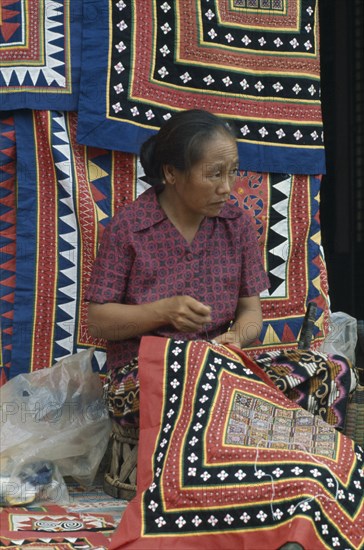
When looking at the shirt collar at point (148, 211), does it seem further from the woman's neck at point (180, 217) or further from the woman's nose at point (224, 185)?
the woman's nose at point (224, 185)

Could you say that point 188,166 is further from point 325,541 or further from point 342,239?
point 342,239

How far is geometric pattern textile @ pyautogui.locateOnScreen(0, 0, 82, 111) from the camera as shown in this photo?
12.2 feet

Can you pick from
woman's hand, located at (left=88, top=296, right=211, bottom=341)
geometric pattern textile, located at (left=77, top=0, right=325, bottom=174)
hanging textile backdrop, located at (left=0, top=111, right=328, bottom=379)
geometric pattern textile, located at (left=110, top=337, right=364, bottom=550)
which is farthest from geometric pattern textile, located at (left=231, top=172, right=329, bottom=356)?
geometric pattern textile, located at (left=110, top=337, right=364, bottom=550)

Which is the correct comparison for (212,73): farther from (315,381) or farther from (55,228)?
(315,381)

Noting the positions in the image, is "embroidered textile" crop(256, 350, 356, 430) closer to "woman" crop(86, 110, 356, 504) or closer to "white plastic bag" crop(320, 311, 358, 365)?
"woman" crop(86, 110, 356, 504)

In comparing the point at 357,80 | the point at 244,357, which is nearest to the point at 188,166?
the point at 244,357

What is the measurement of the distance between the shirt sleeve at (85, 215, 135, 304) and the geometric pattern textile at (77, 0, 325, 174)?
0.57 m

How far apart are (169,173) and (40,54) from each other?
77cm

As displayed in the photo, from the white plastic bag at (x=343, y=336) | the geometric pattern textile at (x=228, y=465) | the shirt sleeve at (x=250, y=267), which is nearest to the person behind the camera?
the geometric pattern textile at (x=228, y=465)

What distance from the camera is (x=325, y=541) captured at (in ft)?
8.40

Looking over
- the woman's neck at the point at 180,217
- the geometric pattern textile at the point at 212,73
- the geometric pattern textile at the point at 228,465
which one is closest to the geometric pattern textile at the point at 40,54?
the geometric pattern textile at the point at 212,73

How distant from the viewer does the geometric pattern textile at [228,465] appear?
2.62 m

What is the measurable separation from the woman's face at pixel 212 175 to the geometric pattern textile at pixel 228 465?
51 cm

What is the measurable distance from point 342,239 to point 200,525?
303 centimetres
